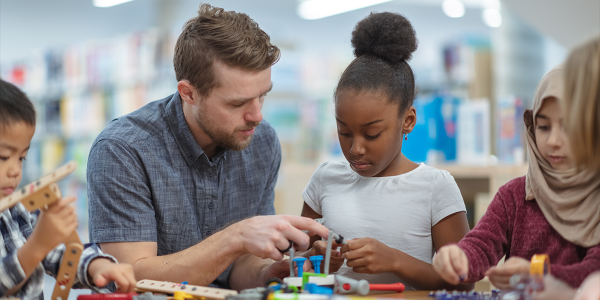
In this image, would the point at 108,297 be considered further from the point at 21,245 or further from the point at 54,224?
the point at 21,245

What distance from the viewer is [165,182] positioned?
132cm

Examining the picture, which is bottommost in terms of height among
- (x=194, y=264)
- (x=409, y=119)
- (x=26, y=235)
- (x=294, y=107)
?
(x=194, y=264)

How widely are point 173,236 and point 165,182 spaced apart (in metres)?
0.15

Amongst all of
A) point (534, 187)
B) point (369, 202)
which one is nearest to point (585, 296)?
point (534, 187)

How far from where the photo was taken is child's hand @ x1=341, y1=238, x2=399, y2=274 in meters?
1.04

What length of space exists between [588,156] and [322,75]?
3.24m

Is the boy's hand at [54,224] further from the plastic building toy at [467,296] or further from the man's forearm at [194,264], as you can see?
the plastic building toy at [467,296]

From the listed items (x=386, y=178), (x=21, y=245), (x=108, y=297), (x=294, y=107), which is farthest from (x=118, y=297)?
(x=294, y=107)

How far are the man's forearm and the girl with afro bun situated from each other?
0.21 meters

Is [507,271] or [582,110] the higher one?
[582,110]

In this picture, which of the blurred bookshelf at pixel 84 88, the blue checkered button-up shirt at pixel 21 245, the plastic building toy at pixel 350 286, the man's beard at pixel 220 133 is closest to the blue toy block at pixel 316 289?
the plastic building toy at pixel 350 286

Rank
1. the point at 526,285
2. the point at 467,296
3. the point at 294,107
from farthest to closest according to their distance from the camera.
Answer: the point at 294,107 < the point at 467,296 < the point at 526,285

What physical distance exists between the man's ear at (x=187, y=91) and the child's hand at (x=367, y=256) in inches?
25.8

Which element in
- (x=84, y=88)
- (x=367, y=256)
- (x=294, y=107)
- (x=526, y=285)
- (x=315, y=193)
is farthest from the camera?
(x=84, y=88)
